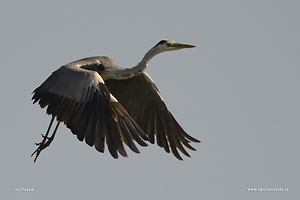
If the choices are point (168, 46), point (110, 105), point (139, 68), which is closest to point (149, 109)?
point (139, 68)

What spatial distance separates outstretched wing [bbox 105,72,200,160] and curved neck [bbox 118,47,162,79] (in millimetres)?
839

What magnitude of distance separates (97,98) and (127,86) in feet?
8.55

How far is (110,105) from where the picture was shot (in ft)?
35.6

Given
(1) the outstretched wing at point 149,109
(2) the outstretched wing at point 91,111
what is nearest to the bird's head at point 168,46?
(1) the outstretched wing at point 149,109

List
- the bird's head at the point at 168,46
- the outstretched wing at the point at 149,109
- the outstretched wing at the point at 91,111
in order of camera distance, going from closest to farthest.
Result: the outstretched wing at the point at 91,111
the bird's head at the point at 168,46
the outstretched wing at the point at 149,109

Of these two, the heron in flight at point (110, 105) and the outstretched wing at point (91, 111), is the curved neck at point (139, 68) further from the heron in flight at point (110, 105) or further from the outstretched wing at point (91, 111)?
the outstretched wing at point (91, 111)

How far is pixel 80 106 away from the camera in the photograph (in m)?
11.0

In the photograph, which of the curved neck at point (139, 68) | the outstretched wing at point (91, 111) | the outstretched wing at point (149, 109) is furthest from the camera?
the outstretched wing at point (149, 109)

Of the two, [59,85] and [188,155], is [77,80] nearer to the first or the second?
[59,85]

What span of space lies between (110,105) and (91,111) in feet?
1.14

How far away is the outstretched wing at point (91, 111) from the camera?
10430 mm

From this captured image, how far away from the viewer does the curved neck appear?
12375mm

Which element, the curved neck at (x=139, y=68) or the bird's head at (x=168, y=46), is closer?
the curved neck at (x=139, y=68)

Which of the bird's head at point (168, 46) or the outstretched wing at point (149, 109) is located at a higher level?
the bird's head at point (168, 46)
